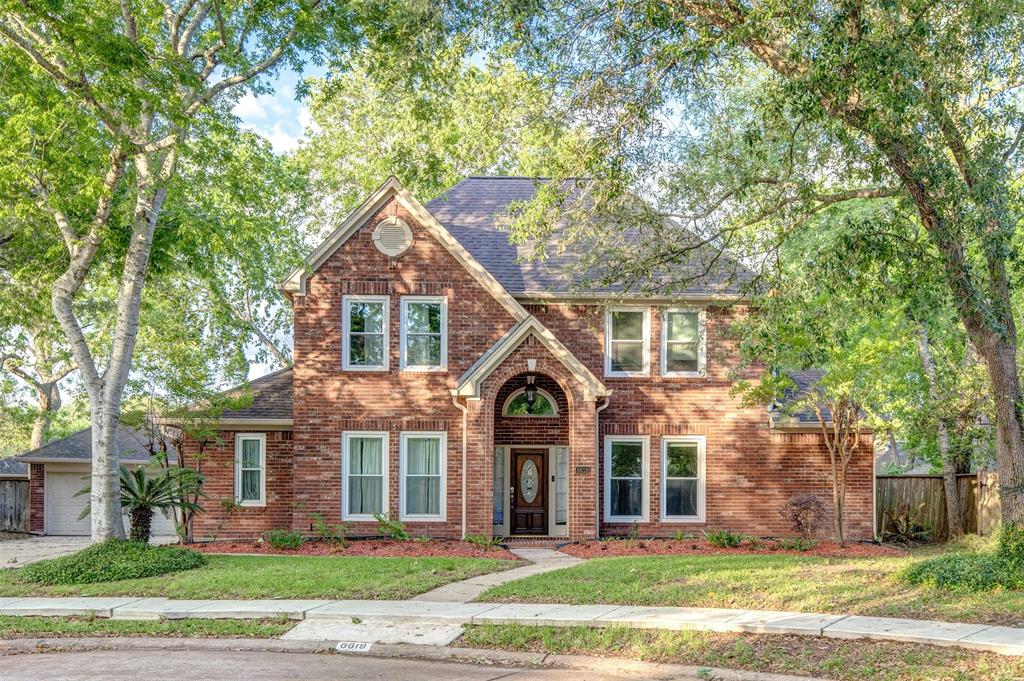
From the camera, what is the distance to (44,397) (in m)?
34.5

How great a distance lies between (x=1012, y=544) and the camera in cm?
1248

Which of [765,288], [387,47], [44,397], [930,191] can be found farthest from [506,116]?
[44,397]

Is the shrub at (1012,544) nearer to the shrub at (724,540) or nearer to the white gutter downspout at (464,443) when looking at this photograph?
the shrub at (724,540)

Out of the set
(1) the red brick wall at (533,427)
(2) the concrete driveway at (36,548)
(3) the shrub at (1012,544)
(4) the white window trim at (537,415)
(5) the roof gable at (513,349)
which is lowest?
(2) the concrete driveway at (36,548)

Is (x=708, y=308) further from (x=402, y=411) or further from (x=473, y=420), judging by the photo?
(x=402, y=411)

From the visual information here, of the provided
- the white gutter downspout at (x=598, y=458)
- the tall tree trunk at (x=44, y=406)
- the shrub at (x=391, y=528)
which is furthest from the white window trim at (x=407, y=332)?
the tall tree trunk at (x=44, y=406)

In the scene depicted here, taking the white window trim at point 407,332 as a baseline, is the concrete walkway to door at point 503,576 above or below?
below

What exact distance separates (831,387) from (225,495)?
13.0 m

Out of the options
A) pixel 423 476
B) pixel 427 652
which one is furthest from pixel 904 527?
pixel 427 652

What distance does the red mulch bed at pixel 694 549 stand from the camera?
17.4m

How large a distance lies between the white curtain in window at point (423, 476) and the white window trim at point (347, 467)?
45 cm

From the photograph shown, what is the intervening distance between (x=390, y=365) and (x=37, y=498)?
14.0 metres

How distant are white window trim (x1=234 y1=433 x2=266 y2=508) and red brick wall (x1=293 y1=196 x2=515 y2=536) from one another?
1.20m

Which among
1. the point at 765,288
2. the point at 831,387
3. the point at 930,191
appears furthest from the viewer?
the point at 831,387
